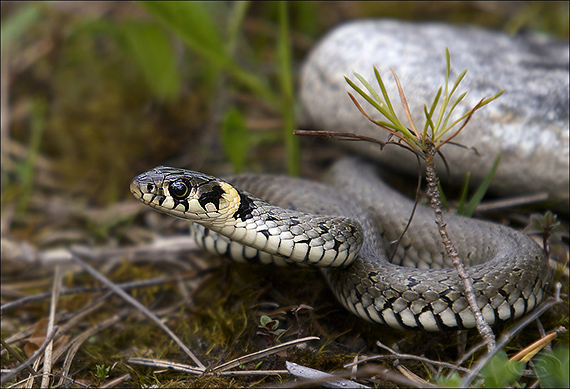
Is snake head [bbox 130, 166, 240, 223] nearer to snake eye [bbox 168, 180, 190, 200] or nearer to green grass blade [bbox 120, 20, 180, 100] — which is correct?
snake eye [bbox 168, 180, 190, 200]

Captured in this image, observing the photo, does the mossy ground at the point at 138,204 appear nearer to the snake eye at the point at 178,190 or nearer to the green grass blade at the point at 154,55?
the green grass blade at the point at 154,55

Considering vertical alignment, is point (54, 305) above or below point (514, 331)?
below

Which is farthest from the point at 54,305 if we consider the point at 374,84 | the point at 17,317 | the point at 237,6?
the point at 237,6

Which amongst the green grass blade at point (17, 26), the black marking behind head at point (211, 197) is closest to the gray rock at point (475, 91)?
the black marking behind head at point (211, 197)

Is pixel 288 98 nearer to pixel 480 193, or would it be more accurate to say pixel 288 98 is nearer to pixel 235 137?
pixel 235 137

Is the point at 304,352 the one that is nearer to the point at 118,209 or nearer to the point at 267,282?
the point at 267,282

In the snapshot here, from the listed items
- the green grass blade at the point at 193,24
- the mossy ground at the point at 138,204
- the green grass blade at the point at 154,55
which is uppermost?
the green grass blade at the point at 193,24
